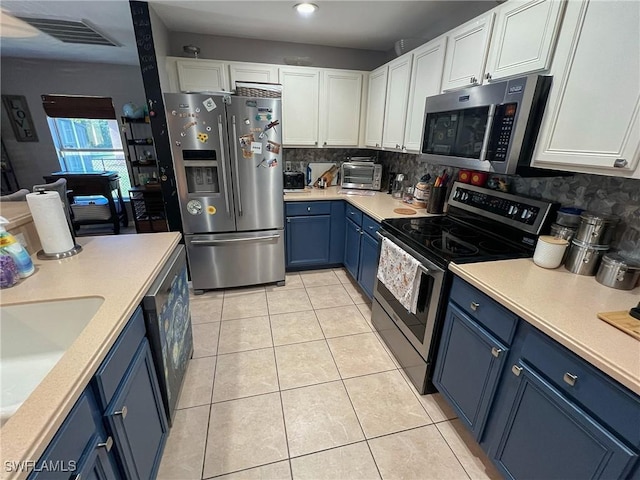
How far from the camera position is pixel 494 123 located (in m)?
1.40

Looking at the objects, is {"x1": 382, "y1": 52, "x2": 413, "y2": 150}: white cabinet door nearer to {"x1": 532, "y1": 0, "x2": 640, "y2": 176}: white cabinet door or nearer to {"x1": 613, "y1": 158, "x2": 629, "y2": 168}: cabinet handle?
{"x1": 532, "y1": 0, "x2": 640, "y2": 176}: white cabinet door

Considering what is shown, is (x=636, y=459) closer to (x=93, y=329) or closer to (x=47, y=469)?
(x=47, y=469)


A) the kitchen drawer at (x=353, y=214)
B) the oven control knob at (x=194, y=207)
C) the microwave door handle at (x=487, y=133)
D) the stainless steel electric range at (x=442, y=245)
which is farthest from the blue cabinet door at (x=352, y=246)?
the oven control knob at (x=194, y=207)

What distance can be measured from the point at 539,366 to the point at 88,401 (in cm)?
147

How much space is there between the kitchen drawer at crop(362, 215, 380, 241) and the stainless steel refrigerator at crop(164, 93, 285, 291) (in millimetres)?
790

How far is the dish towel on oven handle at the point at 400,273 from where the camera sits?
164 centimetres

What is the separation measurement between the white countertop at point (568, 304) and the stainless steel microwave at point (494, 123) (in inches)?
20.2


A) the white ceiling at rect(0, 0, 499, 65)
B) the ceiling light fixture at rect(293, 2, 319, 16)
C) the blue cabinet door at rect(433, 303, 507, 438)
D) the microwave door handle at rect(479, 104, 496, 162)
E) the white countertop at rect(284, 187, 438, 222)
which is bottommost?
the blue cabinet door at rect(433, 303, 507, 438)

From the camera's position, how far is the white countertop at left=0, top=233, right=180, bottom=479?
1.95ft

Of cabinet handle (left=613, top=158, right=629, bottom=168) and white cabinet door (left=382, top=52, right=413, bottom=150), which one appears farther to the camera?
white cabinet door (left=382, top=52, right=413, bottom=150)

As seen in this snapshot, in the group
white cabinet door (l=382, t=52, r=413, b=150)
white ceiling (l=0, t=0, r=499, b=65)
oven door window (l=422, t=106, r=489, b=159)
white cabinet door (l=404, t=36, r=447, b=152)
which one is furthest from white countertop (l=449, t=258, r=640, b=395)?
white ceiling (l=0, t=0, r=499, b=65)

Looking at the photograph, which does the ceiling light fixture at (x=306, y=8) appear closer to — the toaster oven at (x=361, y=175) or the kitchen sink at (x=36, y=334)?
the toaster oven at (x=361, y=175)

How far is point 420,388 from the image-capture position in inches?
68.9

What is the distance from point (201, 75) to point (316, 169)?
4.83 feet
